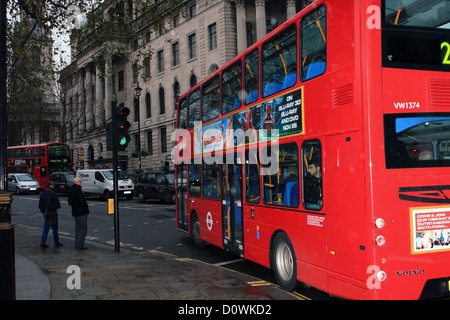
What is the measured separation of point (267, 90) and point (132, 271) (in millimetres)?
4070

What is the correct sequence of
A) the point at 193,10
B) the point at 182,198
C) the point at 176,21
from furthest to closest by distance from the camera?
1. the point at 176,21
2. the point at 193,10
3. the point at 182,198

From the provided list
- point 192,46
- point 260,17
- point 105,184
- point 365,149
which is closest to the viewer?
point 365,149

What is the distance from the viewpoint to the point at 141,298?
6.00m

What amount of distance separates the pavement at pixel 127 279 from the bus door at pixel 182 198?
7.24ft

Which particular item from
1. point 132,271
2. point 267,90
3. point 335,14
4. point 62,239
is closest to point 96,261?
point 132,271

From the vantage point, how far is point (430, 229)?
192 inches

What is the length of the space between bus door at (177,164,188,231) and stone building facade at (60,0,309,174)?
18573 mm

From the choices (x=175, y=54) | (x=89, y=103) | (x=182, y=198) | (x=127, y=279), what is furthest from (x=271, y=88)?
(x=89, y=103)

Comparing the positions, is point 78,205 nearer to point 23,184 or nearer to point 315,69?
point 315,69

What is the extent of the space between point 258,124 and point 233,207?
2.08 metres

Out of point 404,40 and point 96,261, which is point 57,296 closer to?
point 96,261

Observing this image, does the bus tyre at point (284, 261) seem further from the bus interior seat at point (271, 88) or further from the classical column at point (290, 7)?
the classical column at point (290, 7)

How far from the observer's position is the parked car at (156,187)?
23.1m

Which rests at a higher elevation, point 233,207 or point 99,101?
point 99,101
